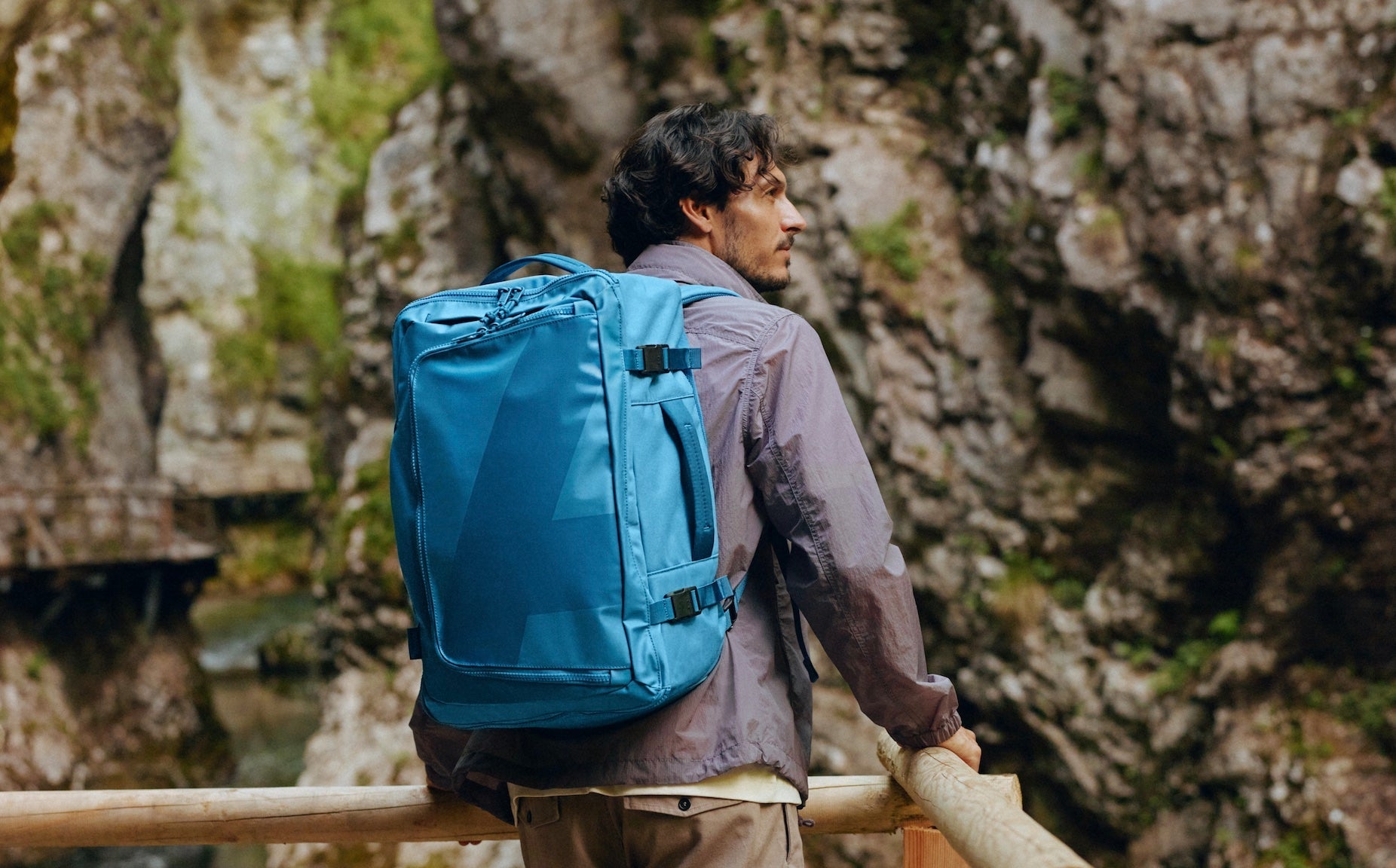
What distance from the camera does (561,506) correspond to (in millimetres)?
1295

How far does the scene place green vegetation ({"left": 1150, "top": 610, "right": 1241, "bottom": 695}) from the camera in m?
5.81

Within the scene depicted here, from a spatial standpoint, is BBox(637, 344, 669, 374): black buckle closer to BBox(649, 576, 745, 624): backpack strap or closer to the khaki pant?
BBox(649, 576, 745, 624): backpack strap

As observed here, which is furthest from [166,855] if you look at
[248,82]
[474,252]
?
[248,82]

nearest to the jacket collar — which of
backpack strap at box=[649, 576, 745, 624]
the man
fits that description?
the man

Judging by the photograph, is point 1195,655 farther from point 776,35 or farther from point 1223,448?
point 776,35

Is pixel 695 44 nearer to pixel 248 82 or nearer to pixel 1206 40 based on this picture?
pixel 1206 40

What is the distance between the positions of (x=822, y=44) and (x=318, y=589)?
7.82m

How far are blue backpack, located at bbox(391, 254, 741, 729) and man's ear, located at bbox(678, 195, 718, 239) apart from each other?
1.00 feet

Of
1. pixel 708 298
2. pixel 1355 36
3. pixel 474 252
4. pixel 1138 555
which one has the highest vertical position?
pixel 1355 36

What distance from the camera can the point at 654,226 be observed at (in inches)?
67.9

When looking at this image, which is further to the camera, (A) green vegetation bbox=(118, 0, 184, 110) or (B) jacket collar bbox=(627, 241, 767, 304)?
(A) green vegetation bbox=(118, 0, 184, 110)

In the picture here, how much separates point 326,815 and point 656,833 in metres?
0.86

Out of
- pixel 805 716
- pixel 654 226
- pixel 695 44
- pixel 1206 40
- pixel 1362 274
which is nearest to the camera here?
pixel 805 716

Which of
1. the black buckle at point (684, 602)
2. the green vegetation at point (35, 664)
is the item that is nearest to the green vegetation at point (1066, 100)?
the black buckle at point (684, 602)
